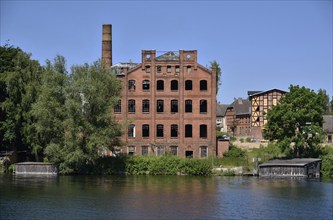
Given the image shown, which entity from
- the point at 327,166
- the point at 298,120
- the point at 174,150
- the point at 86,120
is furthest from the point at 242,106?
the point at 86,120

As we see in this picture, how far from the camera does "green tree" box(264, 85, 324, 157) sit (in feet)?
198

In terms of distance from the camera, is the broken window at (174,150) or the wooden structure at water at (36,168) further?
the broken window at (174,150)

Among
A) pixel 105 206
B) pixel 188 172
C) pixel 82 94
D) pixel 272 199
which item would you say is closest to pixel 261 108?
pixel 188 172

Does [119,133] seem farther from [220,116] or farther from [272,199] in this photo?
[220,116]

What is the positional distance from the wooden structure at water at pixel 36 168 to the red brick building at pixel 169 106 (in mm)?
10579

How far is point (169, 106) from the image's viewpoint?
67.2 m

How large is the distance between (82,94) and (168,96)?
1238 cm

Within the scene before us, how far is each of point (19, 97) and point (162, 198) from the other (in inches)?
1035

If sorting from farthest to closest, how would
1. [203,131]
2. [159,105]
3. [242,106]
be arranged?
[242,106] → [159,105] → [203,131]

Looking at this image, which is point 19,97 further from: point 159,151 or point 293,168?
point 293,168

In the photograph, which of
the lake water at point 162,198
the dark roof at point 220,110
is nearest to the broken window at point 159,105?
the lake water at point 162,198

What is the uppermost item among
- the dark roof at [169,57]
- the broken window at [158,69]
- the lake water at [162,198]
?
the dark roof at [169,57]

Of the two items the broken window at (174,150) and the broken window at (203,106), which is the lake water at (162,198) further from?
the broken window at (203,106)

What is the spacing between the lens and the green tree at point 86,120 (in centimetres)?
5625
